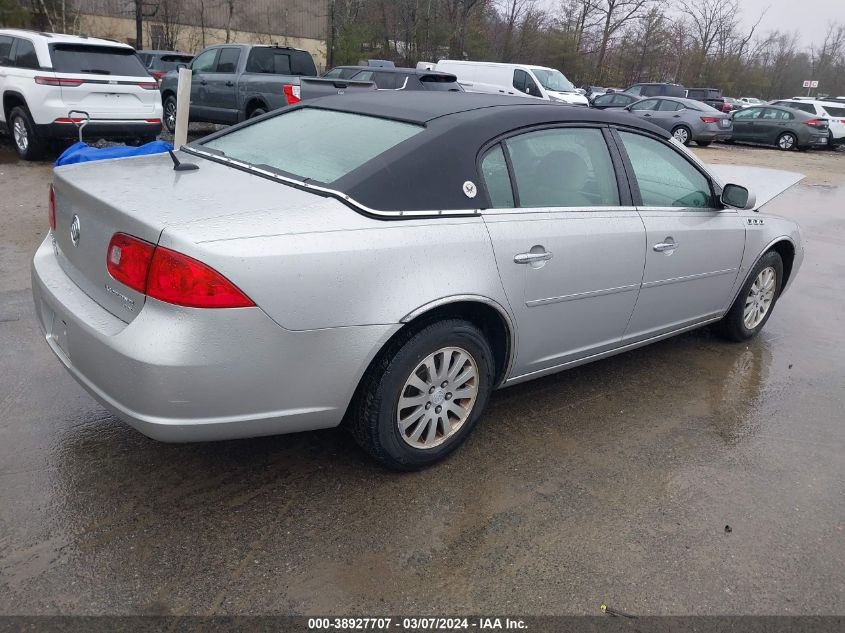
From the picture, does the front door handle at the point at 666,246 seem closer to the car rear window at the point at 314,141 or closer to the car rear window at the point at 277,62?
the car rear window at the point at 314,141

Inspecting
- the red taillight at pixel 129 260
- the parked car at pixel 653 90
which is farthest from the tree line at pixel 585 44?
the red taillight at pixel 129 260

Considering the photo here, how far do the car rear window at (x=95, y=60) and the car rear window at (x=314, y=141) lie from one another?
7140mm

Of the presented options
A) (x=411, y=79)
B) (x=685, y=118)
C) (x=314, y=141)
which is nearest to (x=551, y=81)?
(x=685, y=118)

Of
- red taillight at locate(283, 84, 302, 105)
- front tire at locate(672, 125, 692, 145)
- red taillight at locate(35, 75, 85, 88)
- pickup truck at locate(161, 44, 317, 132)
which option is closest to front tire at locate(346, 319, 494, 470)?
red taillight at locate(35, 75, 85, 88)

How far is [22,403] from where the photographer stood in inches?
138

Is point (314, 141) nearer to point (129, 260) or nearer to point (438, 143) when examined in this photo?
point (438, 143)

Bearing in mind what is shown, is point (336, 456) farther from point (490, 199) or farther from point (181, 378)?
point (490, 199)

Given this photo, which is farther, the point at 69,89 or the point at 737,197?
the point at 69,89

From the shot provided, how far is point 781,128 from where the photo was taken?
23.0 meters

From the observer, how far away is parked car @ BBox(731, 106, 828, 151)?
22828mm

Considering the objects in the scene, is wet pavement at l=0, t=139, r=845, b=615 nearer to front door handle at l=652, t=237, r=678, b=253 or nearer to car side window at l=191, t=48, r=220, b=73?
front door handle at l=652, t=237, r=678, b=253

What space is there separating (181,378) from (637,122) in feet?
9.65

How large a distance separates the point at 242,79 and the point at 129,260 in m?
11.2

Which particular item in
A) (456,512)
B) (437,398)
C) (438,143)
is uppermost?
(438,143)
